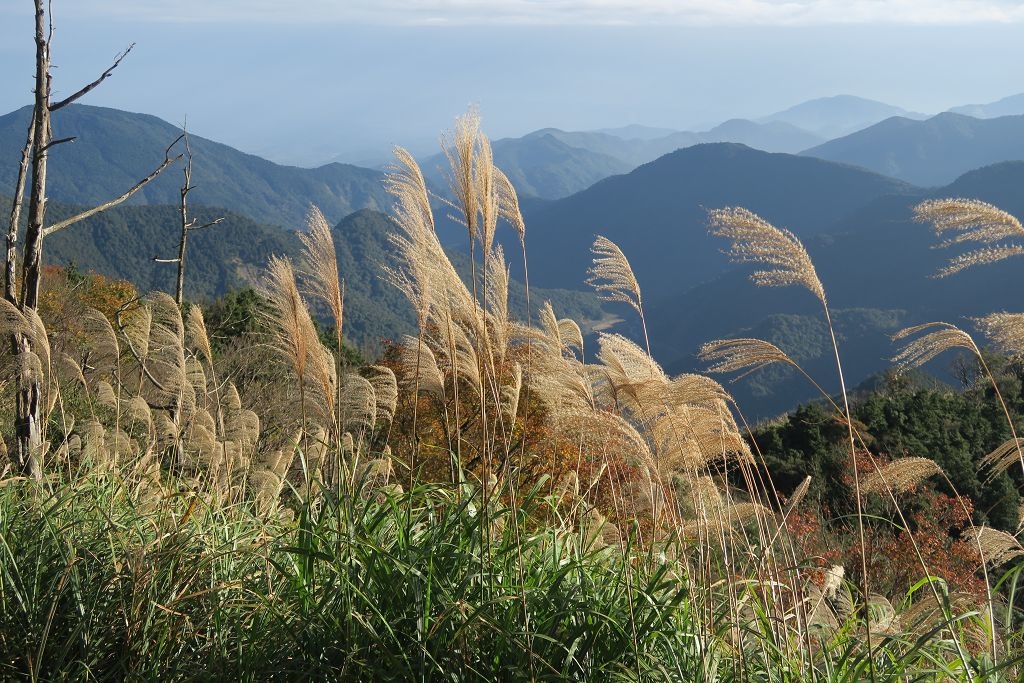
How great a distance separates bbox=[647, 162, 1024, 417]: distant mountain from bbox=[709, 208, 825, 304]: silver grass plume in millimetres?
77493

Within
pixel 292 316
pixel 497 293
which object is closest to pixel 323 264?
pixel 292 316

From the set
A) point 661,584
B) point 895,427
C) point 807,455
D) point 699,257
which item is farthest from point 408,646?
point 699,257

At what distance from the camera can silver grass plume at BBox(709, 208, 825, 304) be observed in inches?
81.3

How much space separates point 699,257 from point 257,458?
18744 cm

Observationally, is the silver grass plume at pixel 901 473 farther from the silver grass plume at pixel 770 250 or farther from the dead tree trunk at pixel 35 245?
the dead tree trunk at pixel 35 245

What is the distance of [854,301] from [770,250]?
395 feet

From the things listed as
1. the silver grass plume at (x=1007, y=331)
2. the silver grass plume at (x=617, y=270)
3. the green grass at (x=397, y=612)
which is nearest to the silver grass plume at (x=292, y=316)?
the green grass at (x=397, y=612)

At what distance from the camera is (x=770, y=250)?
2137 millimetres

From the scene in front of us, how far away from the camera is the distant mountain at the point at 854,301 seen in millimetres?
87875

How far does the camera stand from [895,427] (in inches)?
733

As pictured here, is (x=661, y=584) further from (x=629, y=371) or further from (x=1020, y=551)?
(x=1020, y=551)

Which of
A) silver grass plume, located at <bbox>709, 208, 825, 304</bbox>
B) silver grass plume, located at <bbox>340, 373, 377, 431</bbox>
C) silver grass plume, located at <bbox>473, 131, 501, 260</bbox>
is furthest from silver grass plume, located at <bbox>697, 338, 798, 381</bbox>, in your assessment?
silver grass plume, located at <bbox>340, 373, 377, 431</bbox>

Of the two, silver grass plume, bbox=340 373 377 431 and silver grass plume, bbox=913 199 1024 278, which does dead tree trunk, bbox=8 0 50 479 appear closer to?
silver grass plume, bbox=340 373 377 431

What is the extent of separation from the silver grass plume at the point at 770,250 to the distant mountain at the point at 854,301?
77.5 m
